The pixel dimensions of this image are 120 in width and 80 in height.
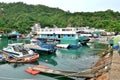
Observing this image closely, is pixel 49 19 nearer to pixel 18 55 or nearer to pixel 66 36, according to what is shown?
pixel 66 36

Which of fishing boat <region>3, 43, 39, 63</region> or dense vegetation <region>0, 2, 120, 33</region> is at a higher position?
dense vegetation <region>0, 2, 120, 33</region>

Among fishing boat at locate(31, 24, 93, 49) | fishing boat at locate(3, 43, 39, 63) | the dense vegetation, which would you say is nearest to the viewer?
fishing boat at locate(3, 43, 39, 63)

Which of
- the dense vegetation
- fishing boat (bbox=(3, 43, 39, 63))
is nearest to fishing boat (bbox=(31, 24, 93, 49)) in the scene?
fishing boat (bbox=(3, 43, 39, 63))

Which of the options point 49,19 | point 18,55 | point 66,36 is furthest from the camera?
point 49,19

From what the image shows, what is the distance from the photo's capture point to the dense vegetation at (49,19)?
8231 centimetres

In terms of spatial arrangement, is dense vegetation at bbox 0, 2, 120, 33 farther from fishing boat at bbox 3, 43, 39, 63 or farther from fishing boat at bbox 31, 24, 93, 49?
fishing boat at bbox 3, 43, 39, 63

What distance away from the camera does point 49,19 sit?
108 m

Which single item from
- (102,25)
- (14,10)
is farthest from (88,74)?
(14,10)

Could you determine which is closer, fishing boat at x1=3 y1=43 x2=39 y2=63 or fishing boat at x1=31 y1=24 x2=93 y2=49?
fishing boat at x1=3 y1=43 x2=39 y2=63

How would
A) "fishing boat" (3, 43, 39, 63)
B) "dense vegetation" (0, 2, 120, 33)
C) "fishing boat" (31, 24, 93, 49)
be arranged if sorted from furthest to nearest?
"dense vegetation" (0, 2, 120, 33) → "fishing boat" (31, 24, 93, 49) → "fishing boat" (3, 43, 39, 63)

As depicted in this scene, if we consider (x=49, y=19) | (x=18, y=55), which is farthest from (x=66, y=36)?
(x=49, y=19)

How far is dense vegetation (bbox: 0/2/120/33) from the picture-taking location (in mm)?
82312

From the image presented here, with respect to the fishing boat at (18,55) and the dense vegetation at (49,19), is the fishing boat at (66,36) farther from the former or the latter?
the dense vegetation at (49,19)

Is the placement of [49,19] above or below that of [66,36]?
above
